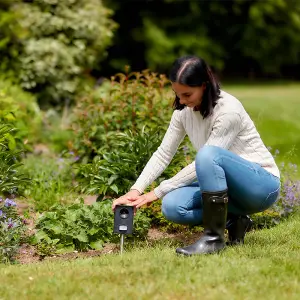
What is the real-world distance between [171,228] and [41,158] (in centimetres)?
270

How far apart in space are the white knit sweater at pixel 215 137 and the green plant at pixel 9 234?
0.86 m

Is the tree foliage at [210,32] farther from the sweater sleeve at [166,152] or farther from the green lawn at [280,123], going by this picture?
the sweater sleeve at [166,152]

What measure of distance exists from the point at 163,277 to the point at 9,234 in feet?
4.15

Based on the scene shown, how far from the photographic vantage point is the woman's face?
3924mm

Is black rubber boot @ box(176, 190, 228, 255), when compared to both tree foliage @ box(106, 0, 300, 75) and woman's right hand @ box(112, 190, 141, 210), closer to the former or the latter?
woman's right hand @ box(112, 190, 141, 210)

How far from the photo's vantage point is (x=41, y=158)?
293 inches

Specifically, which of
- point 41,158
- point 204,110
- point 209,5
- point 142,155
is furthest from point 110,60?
point 204,110

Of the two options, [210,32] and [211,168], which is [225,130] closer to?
[211,168]

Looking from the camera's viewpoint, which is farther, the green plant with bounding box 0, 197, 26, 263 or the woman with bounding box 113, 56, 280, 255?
the green plant with bounding box 0, 197, 26, 263

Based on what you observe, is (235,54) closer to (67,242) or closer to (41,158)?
(41,158)

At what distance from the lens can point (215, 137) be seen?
406cm

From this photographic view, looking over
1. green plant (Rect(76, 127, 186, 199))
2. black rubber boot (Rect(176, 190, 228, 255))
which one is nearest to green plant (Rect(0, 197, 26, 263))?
green plant (Rect(76, 127, 186, 199))

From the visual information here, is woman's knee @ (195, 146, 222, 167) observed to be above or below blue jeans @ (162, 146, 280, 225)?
above

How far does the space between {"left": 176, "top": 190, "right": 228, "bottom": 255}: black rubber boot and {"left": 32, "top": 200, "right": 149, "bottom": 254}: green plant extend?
84cm
